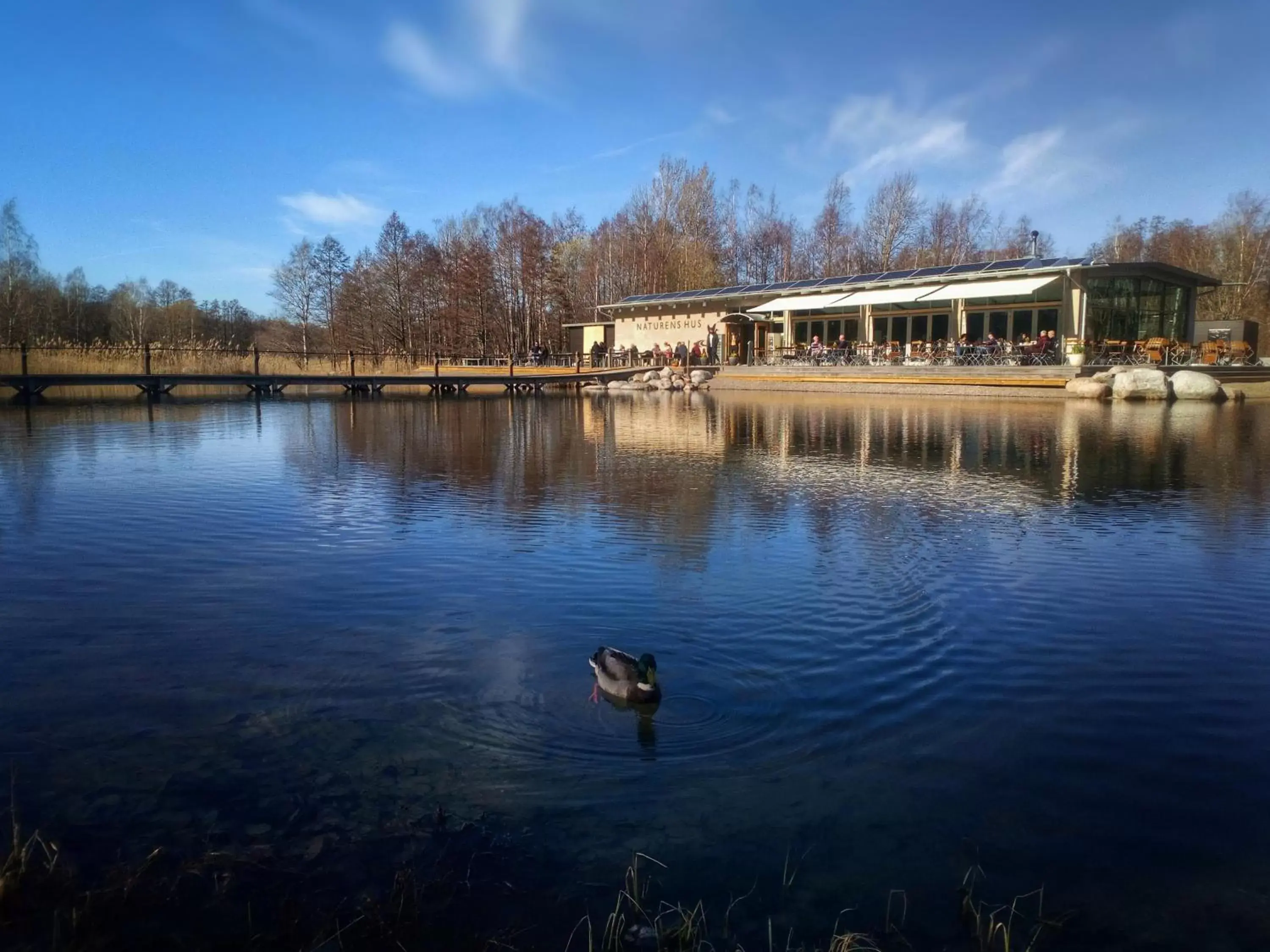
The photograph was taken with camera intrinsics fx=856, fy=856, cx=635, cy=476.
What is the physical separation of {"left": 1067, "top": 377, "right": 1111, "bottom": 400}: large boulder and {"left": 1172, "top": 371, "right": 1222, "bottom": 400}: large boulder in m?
2.07

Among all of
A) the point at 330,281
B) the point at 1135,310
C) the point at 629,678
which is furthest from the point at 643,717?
the point at 330,281

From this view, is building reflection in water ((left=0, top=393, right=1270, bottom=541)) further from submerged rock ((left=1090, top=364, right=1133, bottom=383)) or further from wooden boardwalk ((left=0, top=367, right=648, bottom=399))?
wooden boardwalk ((left=0, top=367, right=648, bottom=399))

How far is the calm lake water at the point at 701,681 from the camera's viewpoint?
11.5 feet

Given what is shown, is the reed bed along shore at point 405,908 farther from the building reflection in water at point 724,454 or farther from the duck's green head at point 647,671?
the building reflection in water at point 724,454

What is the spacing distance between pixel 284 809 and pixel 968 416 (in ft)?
70.4

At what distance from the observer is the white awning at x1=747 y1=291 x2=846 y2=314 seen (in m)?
38.6

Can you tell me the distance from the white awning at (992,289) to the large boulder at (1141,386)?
221 inches

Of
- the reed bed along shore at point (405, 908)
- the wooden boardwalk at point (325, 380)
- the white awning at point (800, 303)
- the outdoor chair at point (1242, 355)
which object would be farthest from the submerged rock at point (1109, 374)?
the reed bed along shore at point (405, 908)

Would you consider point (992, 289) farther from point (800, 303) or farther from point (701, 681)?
point (701, 681)

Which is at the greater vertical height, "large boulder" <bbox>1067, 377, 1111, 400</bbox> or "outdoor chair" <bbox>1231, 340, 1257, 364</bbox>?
"outdoor chair" <bbox>1231, 340, 1257, 364</bbox>

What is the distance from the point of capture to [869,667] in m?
5.29

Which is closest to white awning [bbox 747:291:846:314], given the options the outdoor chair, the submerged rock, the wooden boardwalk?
the wooden boardwalk

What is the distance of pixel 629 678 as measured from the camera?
4.65 meters

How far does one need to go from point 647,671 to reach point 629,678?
0.11 m
